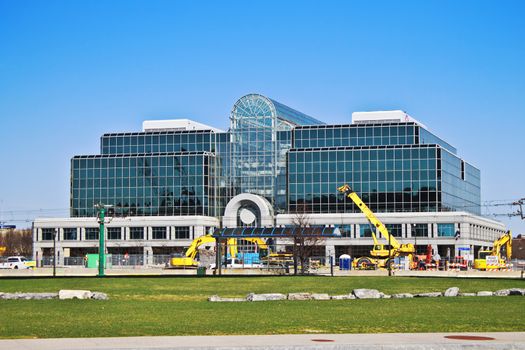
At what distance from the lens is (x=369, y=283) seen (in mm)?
54438

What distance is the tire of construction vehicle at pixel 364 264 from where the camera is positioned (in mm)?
99188

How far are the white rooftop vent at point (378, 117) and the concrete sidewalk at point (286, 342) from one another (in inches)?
4566

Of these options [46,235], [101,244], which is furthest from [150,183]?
[101,244]

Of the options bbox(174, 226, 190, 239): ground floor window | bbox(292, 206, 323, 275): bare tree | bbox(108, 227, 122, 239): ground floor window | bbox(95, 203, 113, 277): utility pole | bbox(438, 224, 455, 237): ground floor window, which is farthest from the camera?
bbox(108, 227, 122, 239): ground floor window

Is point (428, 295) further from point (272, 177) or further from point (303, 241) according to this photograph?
point (272, 177)

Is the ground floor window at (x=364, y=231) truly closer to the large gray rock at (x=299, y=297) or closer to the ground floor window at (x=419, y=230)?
the ground floor window at (x=419, y=230)

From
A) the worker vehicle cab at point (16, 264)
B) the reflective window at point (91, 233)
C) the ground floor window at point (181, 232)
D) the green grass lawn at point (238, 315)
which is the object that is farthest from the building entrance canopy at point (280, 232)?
the reflective window at point (91, 233)

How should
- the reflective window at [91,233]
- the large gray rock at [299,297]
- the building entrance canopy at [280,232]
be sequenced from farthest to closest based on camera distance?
the reflective window at [91,233], the building entrance canopy at [280,232], the large gray rock at [299,297]

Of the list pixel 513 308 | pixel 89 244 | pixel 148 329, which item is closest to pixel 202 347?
pixel 148 329

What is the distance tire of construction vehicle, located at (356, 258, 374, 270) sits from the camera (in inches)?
3905

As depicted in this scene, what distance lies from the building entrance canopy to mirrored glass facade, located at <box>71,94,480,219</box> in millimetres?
42888

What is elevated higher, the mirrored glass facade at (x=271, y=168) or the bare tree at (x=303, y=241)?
the mirrored glass facade at (x=271, y=168)

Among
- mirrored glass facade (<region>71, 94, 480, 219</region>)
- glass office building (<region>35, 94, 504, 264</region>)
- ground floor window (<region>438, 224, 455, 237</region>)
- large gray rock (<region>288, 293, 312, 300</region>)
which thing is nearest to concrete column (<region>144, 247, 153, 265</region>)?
glass office building (<region>35, 94, 504, 264</region>)

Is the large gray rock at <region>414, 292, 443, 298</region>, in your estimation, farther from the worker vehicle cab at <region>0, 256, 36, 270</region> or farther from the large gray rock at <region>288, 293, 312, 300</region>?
the worker vehicle cab at <region>0, 256, 36, 270</region>
